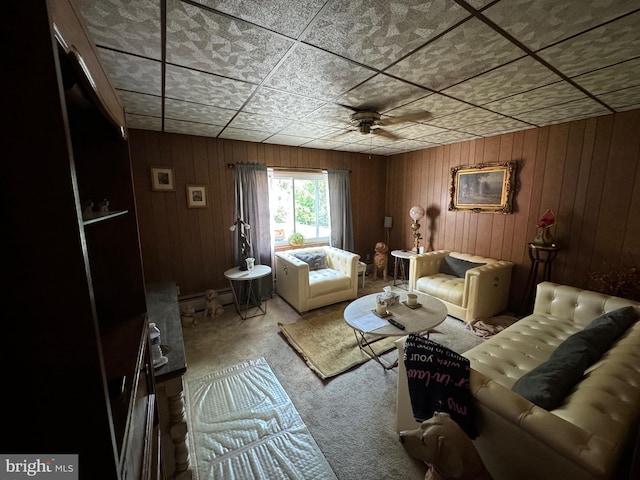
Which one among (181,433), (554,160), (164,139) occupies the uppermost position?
(164,139)

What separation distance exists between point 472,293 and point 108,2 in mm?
3667

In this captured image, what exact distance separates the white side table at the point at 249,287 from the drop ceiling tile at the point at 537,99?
3037mm

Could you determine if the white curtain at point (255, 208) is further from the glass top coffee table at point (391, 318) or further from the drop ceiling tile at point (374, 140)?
the glass top coffee table at point (391, 318)

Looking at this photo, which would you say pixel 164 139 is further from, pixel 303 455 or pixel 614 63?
pixel 614 63

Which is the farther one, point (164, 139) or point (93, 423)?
point (164, 139)

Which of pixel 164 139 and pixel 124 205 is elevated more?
pixel 164 139

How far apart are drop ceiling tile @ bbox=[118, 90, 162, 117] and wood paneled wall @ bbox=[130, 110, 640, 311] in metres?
0.81

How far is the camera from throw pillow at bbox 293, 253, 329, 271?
388 cm

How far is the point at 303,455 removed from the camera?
5.24ft

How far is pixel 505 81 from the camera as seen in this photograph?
183cm

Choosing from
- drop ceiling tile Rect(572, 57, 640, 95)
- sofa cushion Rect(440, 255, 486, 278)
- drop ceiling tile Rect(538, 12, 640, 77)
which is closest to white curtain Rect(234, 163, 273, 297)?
sofa cushion Rect(440, 255, 486, 278)

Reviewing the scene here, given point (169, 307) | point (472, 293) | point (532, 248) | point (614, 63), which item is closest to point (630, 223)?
point (532, 248)

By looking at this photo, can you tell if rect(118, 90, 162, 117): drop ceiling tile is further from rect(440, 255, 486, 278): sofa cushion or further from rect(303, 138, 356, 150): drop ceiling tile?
rect(440, 255, 486, 278): sofa cushion

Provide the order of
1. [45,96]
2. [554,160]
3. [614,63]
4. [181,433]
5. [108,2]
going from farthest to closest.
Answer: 1. [554,160]
2. [614,63]
3. [181,433]
4. [108,2]
5. [45,96]
